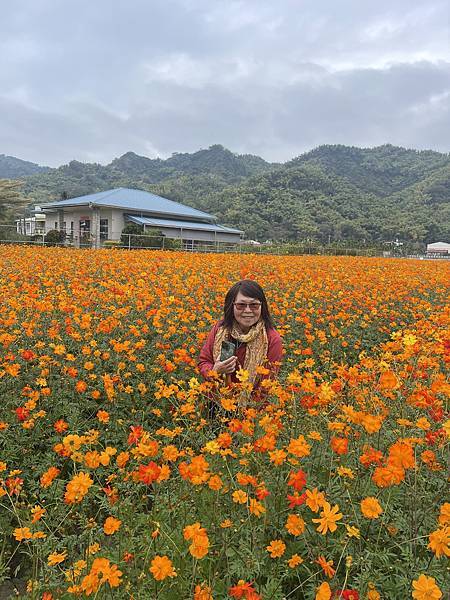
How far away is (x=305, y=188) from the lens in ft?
178

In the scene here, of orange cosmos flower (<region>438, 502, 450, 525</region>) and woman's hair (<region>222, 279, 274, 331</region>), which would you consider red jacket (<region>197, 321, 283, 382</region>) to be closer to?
woman's hair (<region>222, 279, 274, 331</region>)

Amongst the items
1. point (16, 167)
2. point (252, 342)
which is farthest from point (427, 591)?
point (16, 167)

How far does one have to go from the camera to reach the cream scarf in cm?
259

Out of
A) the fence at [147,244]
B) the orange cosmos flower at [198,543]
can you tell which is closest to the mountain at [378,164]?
the fence at [147,244]

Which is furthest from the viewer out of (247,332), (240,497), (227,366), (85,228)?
(85,228)

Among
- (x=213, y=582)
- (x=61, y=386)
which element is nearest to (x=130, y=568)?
(x=213, y=582)

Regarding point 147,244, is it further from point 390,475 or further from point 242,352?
A: point 390,475

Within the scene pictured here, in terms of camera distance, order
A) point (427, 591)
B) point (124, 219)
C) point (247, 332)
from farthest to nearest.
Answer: point (124, 219) < point (247, 332) < point (427, 591)

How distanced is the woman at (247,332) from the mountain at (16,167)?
88.8 m

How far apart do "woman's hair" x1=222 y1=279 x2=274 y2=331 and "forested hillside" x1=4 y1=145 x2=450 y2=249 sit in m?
37.8

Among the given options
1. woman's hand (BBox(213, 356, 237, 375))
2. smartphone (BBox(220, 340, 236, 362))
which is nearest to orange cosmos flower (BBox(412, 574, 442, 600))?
woman's hand (BBox(213, 356, 237, 375))

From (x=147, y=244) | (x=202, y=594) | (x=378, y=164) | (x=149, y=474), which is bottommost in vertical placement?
(x=202, y=594)

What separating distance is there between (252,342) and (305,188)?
54164mm

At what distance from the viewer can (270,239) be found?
1656 inches
